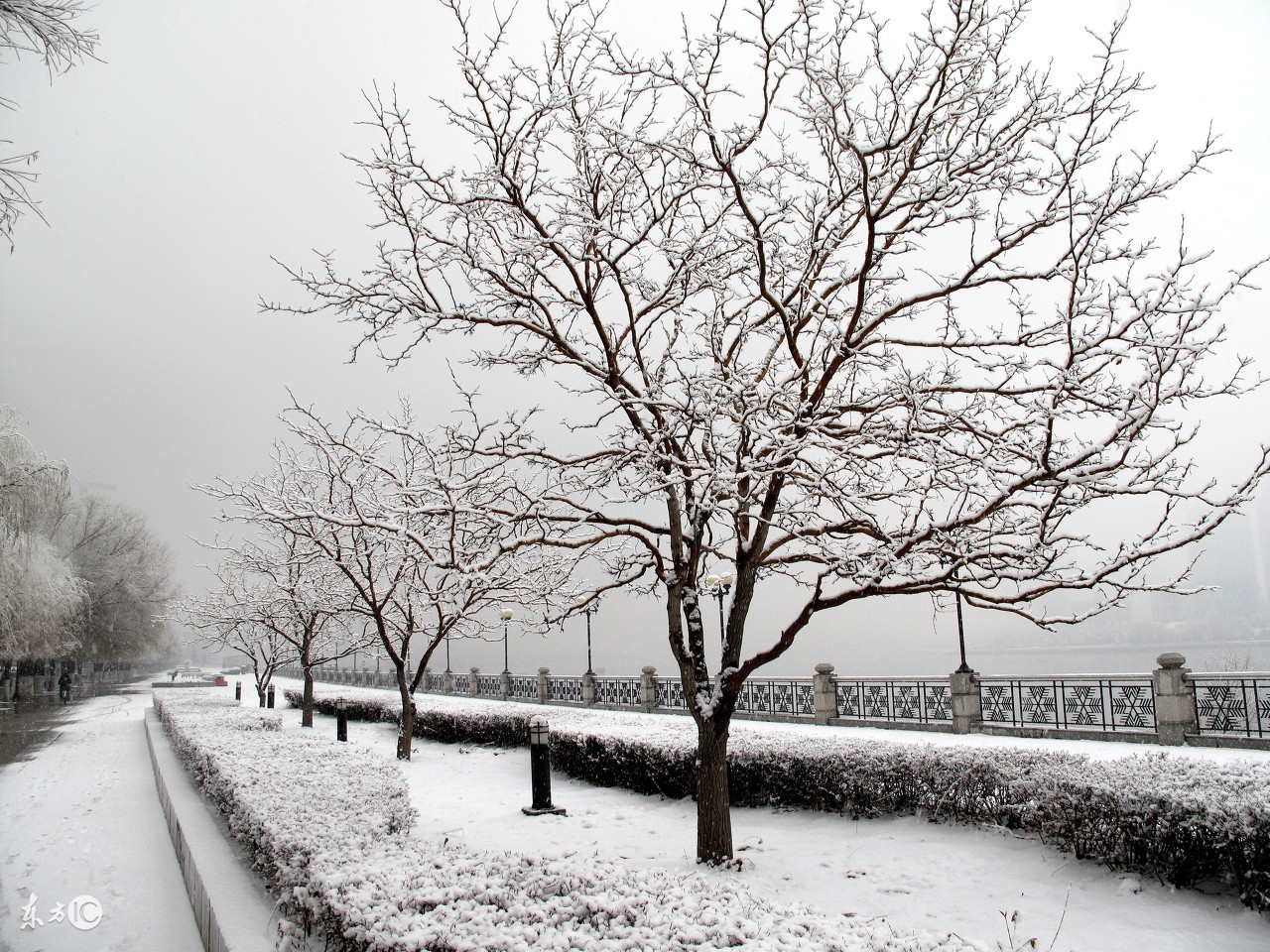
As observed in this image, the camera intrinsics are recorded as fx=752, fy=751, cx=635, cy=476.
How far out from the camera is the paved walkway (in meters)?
5.70

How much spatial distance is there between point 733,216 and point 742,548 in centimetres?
454

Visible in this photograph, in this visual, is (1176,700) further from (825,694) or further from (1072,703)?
(825,694)

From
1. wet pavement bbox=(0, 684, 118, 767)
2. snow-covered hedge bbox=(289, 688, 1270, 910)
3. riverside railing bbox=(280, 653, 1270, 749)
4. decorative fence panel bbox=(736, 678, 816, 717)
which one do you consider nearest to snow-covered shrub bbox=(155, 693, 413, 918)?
snow-covered hedge bbox=(289, 688, 1270, 910)

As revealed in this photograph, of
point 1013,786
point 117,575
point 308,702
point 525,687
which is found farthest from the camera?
point 117,575

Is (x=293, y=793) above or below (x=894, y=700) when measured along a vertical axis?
above

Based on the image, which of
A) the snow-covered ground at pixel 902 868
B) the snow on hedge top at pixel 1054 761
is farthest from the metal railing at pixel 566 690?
the snow-covered ground at pixel 902 868

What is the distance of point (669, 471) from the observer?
7.80 metres

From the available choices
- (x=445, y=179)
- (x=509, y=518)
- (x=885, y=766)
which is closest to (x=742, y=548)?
(x=509, y=518)

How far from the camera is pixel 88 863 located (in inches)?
304

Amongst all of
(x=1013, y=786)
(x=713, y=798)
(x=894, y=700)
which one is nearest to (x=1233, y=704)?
(x=894, y=700)

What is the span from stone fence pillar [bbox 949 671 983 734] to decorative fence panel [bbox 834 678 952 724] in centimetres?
49

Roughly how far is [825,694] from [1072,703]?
19.0 feet

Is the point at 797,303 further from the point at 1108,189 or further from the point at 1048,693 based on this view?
the point at 1048,693

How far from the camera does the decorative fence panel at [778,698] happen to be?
1992 cm
